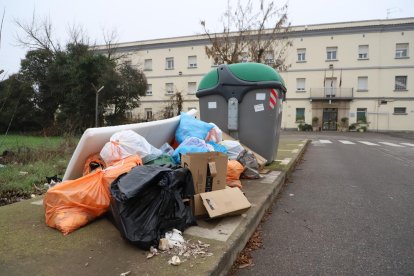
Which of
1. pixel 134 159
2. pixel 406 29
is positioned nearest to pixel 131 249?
pixel 134 159

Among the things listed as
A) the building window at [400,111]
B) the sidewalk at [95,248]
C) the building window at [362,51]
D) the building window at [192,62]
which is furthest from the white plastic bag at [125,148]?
the building window at [192,62]

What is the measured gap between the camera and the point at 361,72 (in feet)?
98.4

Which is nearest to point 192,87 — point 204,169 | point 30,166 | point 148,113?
point 148,113

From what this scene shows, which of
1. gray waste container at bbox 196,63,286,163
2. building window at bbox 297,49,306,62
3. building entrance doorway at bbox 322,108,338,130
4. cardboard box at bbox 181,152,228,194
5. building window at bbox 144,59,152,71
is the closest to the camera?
cardboard box at bbox 181,152,228,194

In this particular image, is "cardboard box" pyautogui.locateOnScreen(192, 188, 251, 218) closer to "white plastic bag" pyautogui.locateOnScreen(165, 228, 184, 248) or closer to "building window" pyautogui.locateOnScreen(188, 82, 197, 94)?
"white plastic bag" pyautogui.locateOnScreen(165, 228, 184, 248)

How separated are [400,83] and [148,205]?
33.7m

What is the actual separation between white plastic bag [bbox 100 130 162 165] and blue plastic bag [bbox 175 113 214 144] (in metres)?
1.13

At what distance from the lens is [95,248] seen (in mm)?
2365

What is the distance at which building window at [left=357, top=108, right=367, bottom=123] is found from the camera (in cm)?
2993

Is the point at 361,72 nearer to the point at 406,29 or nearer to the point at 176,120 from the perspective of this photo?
the point at 406,29

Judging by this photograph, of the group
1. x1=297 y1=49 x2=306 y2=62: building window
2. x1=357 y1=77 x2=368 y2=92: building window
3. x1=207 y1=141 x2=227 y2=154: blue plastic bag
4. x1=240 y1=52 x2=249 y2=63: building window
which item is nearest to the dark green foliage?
x1=240 y1=52 x2=249 y2=63: building window

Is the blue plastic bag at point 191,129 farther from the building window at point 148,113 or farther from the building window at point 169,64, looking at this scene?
the building window at point 169,64

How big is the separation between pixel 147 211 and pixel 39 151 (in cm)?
559

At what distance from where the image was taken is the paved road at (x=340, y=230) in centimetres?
247
